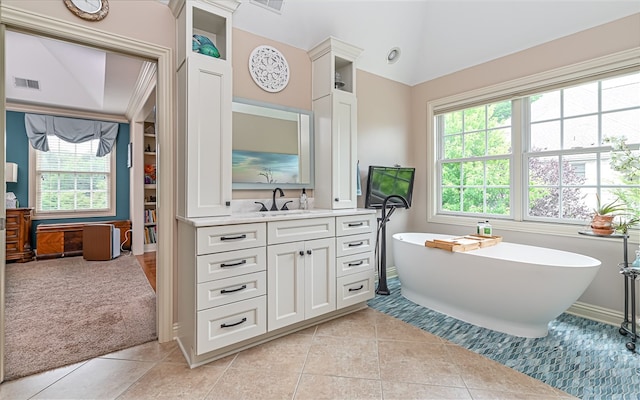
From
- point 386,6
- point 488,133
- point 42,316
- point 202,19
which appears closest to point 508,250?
point 488,133

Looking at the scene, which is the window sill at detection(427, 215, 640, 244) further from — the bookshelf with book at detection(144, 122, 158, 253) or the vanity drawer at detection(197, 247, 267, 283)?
the bookshelf with book at detection(144, 122, 158, 253)

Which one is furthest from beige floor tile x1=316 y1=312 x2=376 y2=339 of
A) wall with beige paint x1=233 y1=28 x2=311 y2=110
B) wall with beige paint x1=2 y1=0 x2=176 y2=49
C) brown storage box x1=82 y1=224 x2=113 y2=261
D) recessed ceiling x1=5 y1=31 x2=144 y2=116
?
brown storage box x1=82 y1=224 x2=113 y2=261

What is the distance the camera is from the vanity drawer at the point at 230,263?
193 centimetres

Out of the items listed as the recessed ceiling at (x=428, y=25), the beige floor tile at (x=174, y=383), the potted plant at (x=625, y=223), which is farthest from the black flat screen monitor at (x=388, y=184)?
the beige floor tile at (x=174, y=383)

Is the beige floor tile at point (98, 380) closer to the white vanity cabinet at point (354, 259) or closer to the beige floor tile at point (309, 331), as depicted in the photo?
the beige floor tile at point (309, 331)

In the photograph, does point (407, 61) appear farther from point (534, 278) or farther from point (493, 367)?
point (493, 367)

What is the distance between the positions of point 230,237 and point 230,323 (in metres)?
0.58

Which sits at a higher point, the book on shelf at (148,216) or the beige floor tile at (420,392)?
the book on shelf at (148,216)

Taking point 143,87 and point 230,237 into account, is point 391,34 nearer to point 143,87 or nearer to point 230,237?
point 230,237

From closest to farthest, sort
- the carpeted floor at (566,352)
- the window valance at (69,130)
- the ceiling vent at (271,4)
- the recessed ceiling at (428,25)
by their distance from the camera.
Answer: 1. the carpeted floor at (566,352)
2. the ceiling vent at (271,4)
3. the recessed ceiling at (428,25)
4. the window valance at (69,130)

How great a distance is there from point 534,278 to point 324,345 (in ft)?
5.22

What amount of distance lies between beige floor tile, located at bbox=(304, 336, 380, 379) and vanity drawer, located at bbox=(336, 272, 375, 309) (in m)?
0.39

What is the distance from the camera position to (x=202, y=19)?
2344 mm

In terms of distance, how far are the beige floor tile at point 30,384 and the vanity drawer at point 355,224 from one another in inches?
81.4
